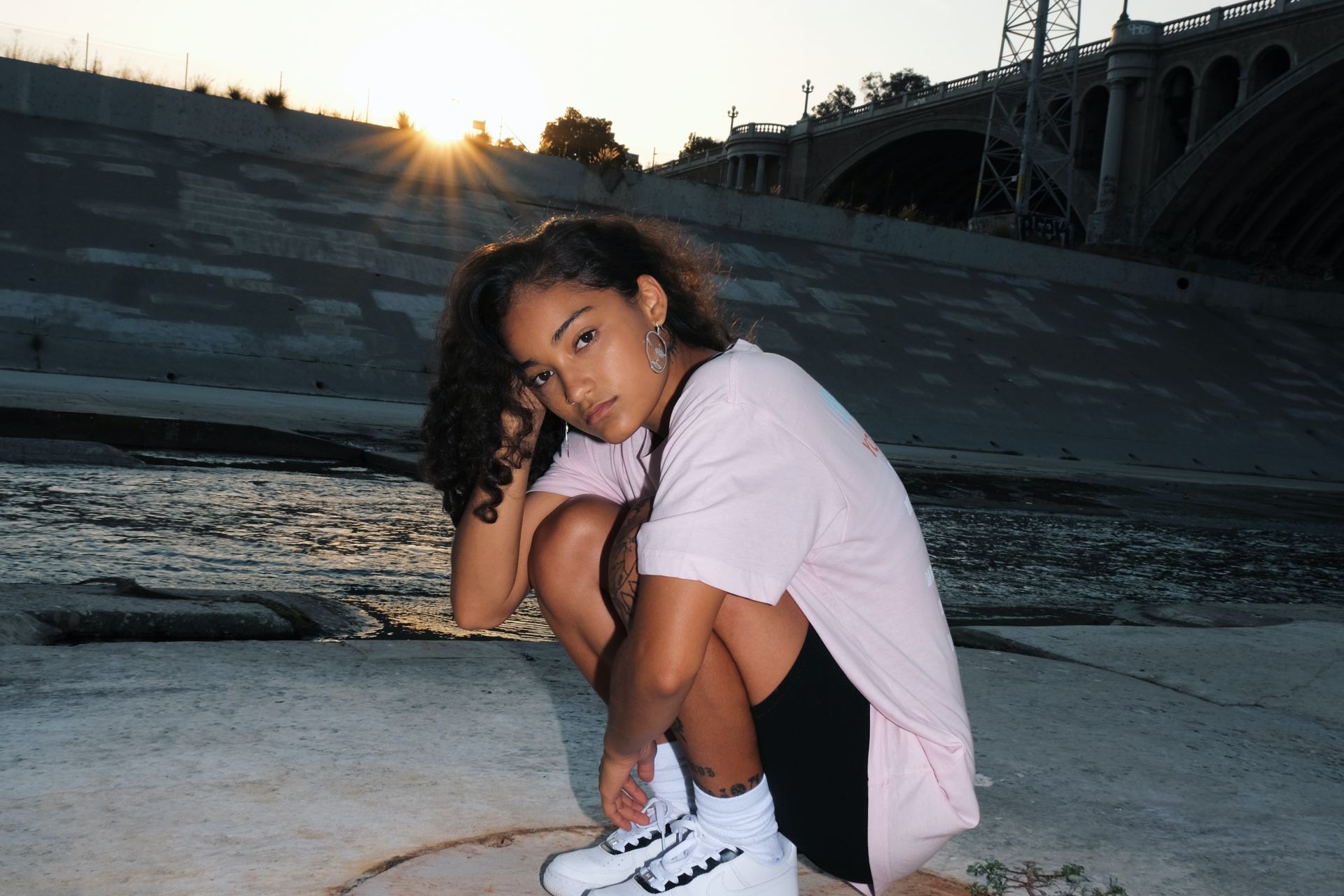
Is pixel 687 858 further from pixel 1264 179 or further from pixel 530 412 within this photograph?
pixel 1264 179

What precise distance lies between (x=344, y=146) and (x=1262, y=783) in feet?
53.0

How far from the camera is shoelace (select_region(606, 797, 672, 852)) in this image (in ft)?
5.28

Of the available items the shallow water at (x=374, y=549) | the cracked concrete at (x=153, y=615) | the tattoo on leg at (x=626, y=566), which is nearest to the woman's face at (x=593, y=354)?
the tattoo on leg at (x=626, y=566)

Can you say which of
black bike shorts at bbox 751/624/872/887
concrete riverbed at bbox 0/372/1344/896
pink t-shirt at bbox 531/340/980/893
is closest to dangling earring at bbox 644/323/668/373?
pink t-shirt at bbox 531/340/980/893

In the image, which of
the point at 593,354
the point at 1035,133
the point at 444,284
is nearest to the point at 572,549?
the point at 593,354

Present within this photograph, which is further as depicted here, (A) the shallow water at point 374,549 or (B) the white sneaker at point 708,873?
(A) the shallow water at point 374,549

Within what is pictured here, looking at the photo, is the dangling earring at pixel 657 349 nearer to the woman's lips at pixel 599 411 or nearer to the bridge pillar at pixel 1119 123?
the woman's lips at pixel 599 411

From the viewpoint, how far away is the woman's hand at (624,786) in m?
1.50

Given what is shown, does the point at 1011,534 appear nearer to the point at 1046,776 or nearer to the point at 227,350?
the point at 1046,776

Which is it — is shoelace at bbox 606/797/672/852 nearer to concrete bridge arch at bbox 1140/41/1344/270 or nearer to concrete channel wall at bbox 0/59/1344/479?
concrete channel wall at bbox 0/59/1344/479

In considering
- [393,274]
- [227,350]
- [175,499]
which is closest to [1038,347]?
[393,274]

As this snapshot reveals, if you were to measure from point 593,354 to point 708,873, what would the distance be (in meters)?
Result: 0.71

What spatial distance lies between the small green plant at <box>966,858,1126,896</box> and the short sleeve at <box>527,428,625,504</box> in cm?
78

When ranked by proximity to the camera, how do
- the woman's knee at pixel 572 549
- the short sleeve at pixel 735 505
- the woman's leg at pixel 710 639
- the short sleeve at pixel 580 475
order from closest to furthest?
1. the short sleeve at pixel 735 505
2. the woman's leg at pixel 710 639
3. the woman's knee at pixel 572 549
4. the short sleeve at pixel 580 475
